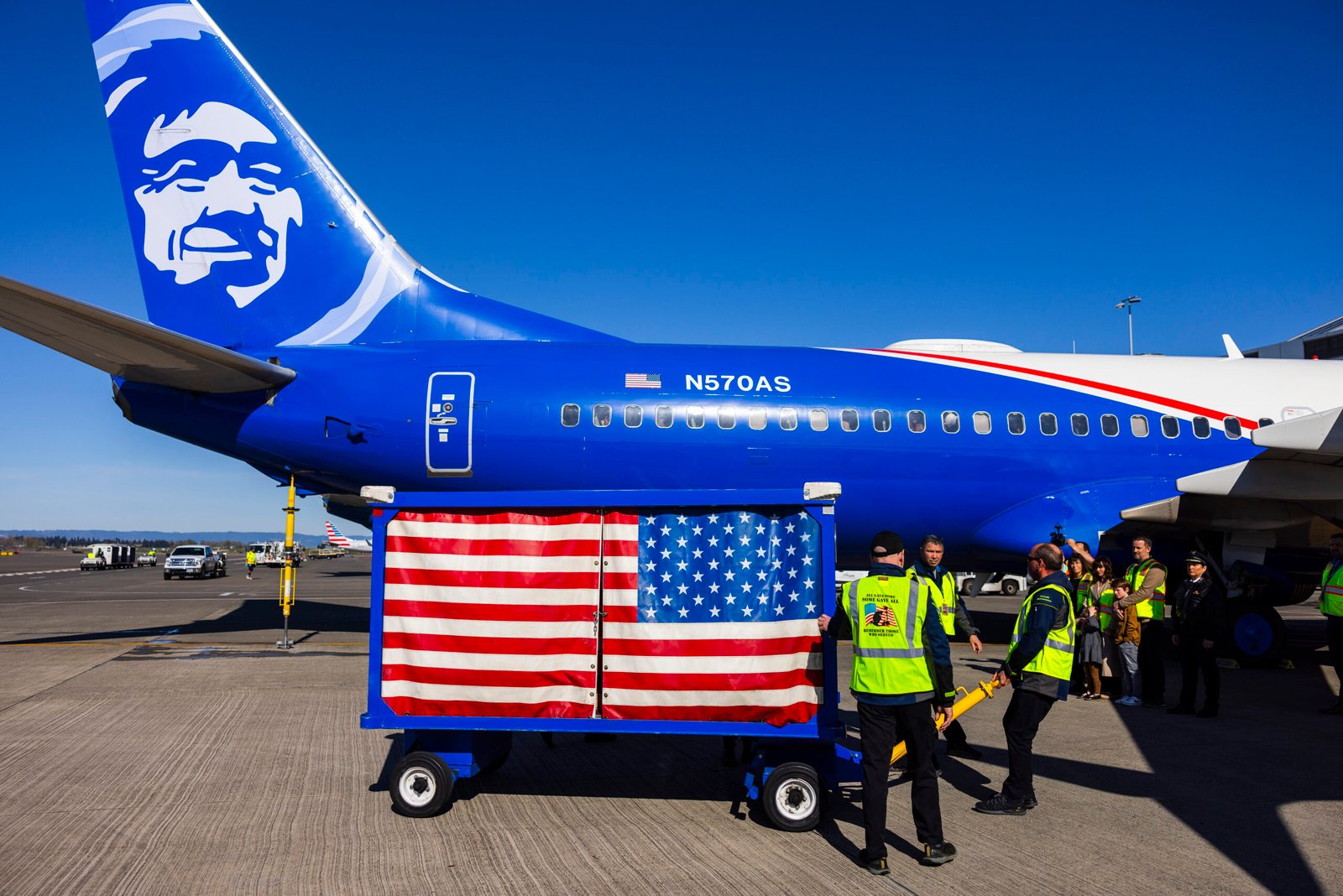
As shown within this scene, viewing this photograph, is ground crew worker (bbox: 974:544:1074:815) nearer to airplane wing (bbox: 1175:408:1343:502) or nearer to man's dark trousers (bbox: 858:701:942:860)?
man's dark trousers (bbox: 858:701:942:860)

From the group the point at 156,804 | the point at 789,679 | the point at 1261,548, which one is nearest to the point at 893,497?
the point at 1261,548

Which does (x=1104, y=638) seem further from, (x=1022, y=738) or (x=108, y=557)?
(x=108, y=557)

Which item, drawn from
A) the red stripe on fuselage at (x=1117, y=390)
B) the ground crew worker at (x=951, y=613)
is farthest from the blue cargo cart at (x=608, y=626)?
the red stripe on fuselage at (x=1117, y=390)

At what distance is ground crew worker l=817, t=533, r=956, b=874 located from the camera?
535 centimetres

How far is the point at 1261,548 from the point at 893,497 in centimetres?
613

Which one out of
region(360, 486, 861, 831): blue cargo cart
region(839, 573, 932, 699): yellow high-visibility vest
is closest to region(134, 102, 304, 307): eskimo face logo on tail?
region(360, 486, 861, 831): blue cargo cart

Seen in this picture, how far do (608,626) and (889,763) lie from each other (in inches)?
83.4

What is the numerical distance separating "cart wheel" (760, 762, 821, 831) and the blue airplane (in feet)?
24.7

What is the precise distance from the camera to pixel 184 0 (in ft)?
47.5

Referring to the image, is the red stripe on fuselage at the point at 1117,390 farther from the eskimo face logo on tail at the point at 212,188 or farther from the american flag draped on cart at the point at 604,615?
the eskimo face logo on tail at the point at 212,188

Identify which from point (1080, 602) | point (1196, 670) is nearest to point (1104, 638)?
point (1080, 602)

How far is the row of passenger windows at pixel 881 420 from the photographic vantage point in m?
13.2

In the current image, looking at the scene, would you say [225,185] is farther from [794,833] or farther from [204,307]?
[794,833]

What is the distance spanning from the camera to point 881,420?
45.1 ft
